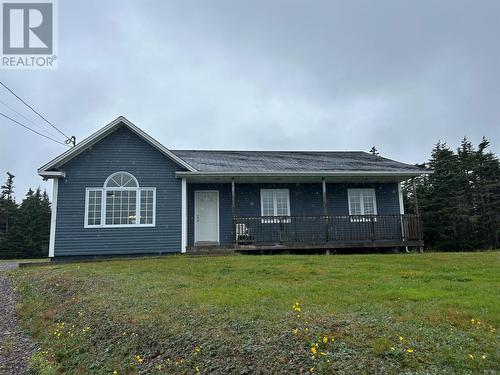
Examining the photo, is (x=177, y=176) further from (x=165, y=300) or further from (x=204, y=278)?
(x=165, y=300)

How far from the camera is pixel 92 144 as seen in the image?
44.6ft

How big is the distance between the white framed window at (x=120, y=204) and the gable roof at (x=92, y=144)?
1374mm

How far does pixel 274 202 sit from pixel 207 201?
287cm

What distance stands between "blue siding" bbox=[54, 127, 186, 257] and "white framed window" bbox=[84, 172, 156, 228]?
185 mm

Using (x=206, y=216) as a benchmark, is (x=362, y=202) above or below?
above

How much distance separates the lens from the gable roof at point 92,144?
42.6 ft

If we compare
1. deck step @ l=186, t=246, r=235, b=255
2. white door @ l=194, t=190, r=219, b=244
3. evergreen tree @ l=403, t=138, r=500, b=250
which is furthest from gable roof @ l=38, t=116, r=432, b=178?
evergreen tree @ l=403, t=138, r=500, b=250

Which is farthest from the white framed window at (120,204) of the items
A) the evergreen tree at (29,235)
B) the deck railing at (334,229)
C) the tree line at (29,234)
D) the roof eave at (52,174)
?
the evergreen tree at (29,235)

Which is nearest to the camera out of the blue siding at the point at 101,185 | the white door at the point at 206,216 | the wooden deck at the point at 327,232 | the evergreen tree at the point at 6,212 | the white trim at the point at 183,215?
the blue siding at the point at 101,185

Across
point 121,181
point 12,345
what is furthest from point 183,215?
point 12,345

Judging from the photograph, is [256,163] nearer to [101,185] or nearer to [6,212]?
[101,185]

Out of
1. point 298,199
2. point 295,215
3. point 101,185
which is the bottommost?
point 295,215

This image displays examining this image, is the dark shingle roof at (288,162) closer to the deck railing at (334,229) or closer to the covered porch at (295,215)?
the covered porch at (295,215)

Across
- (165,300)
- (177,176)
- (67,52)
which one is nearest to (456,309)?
(165,300)
